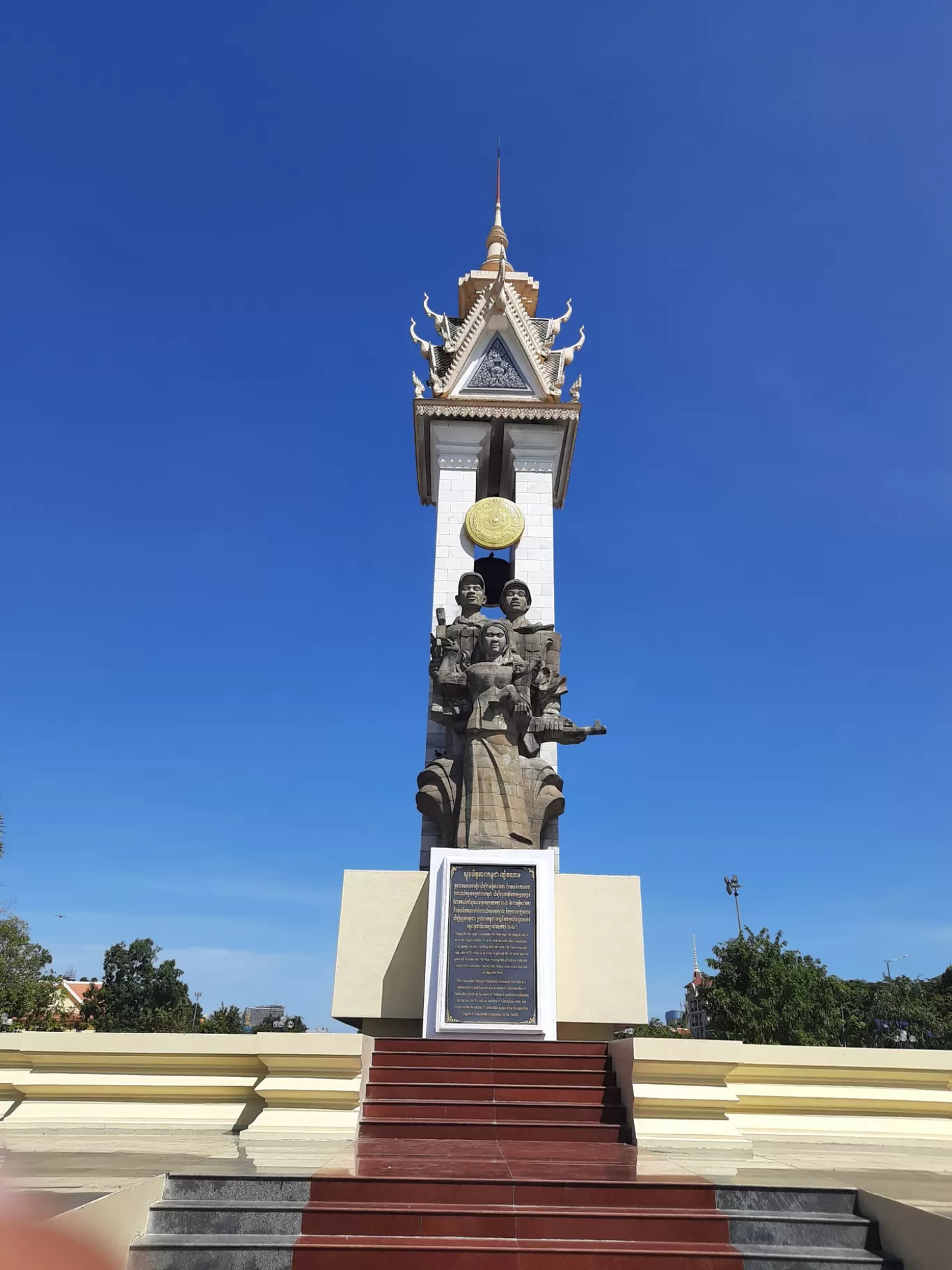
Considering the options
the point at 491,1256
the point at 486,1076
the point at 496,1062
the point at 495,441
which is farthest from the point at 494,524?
the point at 491,1256

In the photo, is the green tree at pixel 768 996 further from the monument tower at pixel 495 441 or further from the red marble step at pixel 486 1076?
→ the red marble step at pixel 486 1076

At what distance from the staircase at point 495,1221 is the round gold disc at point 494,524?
9.98 m

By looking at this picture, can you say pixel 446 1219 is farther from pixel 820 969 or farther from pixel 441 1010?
pixel 820 969

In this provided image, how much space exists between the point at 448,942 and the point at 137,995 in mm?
48529

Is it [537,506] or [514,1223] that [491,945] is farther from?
[537,506]

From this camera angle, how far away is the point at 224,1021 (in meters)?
46.9

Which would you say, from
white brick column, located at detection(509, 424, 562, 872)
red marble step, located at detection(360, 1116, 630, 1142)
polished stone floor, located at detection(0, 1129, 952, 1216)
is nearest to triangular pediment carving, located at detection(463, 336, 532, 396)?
white brick column, located at detection(509, 424, 562, 872)

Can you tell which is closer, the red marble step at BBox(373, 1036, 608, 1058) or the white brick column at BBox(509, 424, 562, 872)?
the red marble step at BBox(373, 1036, 608, 1058)

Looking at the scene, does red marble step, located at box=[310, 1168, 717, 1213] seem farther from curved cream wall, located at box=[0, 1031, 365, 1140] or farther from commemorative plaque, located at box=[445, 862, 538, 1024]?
commemorative plaque, located at box=[445, 862, 538, 1024]

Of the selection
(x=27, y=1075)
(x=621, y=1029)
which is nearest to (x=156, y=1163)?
(x=27, y=1075)

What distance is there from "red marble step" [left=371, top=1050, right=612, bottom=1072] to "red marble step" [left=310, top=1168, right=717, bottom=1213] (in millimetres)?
2034

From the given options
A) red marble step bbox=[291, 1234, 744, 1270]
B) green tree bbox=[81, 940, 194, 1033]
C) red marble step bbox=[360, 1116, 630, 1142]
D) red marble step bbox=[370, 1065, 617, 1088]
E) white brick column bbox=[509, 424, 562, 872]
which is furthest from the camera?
green tree bbox=[81, 940, 194, 1033]

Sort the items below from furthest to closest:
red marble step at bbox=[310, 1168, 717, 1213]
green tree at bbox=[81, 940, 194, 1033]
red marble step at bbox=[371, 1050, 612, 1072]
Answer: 1. green tree at bbox=[81, 940, 194, 1033]
2. red marble step at bbox=[371, 1050, 612, 1072]
3. red marble step at bbox=[310, 1168, 717, 1213]

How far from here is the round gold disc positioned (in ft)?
43.8
